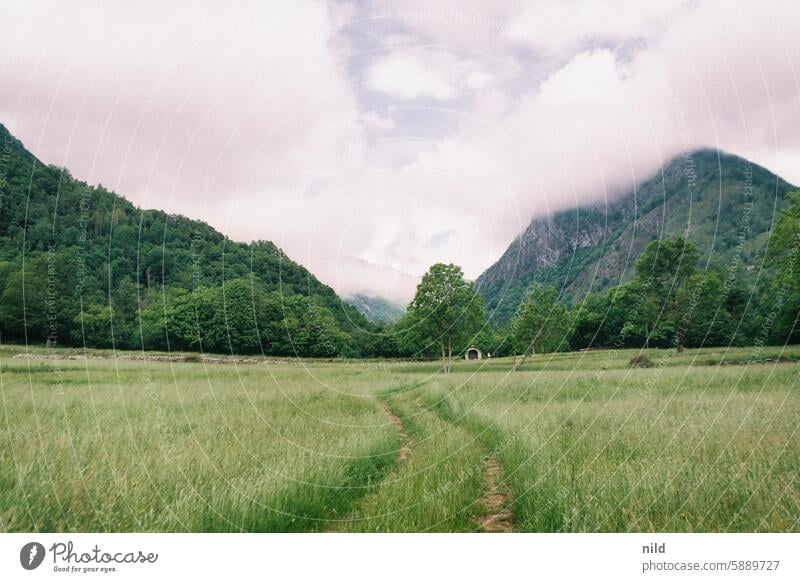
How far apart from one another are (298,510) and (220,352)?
25.8 meters

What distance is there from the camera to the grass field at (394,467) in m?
3.99

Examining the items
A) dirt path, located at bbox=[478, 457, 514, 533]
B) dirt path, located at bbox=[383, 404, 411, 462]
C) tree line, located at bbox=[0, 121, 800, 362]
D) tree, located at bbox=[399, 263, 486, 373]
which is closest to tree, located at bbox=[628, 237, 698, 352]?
tree line, located at bbox=[0, 121, 800, 362]

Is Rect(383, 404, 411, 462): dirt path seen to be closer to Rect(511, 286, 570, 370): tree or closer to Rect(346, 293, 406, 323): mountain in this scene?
Rect(346, 293, 406, 323): mountain

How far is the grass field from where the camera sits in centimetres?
399

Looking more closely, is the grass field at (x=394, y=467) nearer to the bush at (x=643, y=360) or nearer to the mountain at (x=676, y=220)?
the mountain at (x=676, y=220)

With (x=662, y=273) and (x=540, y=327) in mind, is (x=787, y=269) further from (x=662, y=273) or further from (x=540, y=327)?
(x=540, y=327)

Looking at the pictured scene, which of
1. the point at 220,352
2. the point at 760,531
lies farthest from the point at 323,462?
the point at 220,352

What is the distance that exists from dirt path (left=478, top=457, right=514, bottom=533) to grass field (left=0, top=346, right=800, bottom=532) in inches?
1.0

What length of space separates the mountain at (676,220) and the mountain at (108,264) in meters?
6.70

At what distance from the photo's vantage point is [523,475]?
5.76 meters

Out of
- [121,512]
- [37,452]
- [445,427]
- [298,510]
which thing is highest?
[37,452]

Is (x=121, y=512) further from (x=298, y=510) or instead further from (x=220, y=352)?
(x=220, y=352)

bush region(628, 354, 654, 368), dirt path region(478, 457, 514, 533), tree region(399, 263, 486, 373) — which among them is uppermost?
tree region(399, 263, 486, 373)
